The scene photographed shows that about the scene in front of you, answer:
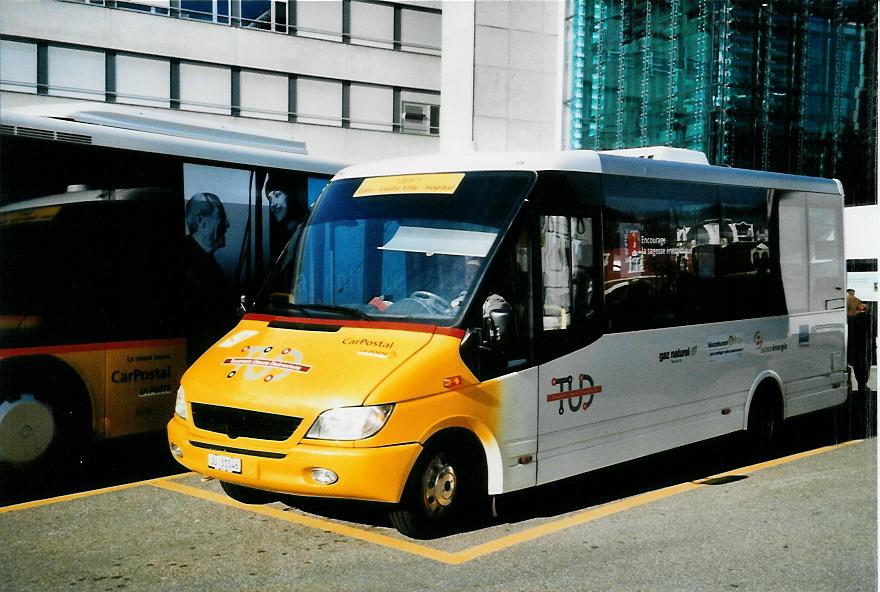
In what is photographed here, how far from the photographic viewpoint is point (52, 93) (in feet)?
93.4

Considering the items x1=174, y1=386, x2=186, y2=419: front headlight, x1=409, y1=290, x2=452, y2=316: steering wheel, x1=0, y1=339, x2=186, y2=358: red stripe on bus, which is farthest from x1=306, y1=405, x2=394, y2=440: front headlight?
x1=0, y1=339, x2=186, y2=358: red stripe on bus

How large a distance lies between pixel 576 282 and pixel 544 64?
→ 24.8m

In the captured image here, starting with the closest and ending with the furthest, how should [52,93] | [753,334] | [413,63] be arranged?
[753,334] < [52,93] < [413,63]

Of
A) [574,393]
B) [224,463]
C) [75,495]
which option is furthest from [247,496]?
[574,393]

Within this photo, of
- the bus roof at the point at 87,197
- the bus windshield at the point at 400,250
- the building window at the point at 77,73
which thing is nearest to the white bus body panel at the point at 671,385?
the bus windshield at the point at 400,250

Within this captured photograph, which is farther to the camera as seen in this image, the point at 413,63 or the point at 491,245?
the point at 413,63

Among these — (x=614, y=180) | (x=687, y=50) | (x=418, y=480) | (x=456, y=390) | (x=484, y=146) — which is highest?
(x=687, y=50)

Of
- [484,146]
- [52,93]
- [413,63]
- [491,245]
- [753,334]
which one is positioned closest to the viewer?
[491,245]

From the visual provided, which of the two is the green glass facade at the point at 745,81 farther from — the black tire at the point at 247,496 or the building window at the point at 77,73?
the building window at the point at 77,73

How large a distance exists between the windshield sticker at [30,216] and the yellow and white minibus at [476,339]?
1951 mm

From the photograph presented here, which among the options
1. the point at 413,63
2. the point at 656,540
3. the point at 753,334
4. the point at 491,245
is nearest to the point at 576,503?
the point at 656,540

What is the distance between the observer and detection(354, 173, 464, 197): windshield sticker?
7.13 meters

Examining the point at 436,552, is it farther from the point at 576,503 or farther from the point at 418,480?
the point at 576,503

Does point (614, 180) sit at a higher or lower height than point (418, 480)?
higher
